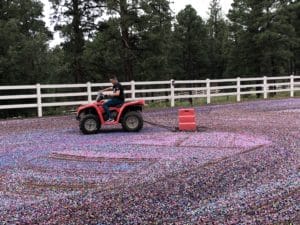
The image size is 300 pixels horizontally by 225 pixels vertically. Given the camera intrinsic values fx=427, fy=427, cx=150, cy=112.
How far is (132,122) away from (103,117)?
2.60 feet

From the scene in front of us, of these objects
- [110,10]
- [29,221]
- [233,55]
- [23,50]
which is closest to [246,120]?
[29,221]

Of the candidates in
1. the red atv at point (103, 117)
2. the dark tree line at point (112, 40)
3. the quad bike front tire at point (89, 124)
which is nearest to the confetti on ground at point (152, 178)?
the quad bike front tire at point (89, 124)

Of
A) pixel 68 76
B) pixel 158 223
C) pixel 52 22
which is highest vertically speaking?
pixel 52 22

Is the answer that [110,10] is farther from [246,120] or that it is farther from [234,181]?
[234,181]

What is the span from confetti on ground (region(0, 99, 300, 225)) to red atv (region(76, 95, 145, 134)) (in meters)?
0.39

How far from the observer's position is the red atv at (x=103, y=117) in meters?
11.2

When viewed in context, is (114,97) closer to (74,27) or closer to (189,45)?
(74,27)

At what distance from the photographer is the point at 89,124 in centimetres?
1120

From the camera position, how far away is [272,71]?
3981cm

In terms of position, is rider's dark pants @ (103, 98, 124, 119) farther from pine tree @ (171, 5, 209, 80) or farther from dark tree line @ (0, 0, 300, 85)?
Result: pine tree @ (171, 5, 209, 80)

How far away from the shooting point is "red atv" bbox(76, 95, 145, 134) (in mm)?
11211

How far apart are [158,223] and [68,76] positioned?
28.5 meters

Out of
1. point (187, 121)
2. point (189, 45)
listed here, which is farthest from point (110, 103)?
point (189, 45)

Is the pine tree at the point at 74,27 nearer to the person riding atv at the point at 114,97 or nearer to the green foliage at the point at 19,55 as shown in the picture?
the green foliage at the point at 19,55
